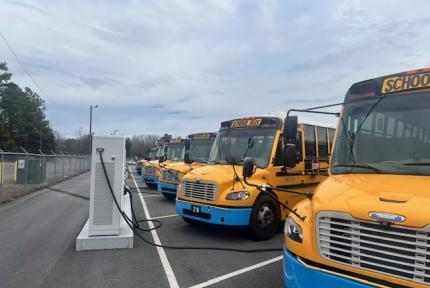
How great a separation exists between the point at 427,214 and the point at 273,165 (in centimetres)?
524

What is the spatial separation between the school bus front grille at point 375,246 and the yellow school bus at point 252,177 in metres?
3.24

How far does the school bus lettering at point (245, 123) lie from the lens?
8.64 metres

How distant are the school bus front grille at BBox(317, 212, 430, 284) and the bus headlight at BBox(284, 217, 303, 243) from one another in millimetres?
276

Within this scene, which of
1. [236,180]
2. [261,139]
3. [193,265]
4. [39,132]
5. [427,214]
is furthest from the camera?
[39,132]

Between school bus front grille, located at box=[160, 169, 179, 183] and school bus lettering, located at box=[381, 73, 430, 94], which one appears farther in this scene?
school bus front grille, located at box=[160, 169, 179, 183]

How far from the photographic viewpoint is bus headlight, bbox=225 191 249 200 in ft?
24.1

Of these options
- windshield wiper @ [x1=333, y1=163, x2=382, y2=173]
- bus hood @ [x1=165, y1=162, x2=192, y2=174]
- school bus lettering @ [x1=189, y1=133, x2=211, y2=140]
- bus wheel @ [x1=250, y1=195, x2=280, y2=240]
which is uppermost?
school bus lettering @ [x1=189, y1=133, x2=211, y2=140]

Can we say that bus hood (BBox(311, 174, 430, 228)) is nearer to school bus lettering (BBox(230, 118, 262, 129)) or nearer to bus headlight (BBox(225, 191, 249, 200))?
bus headlight (BBox(225, 191, 249, 200))

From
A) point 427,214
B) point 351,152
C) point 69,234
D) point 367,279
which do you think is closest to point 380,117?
point 351,152

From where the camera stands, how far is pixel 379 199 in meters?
3.21

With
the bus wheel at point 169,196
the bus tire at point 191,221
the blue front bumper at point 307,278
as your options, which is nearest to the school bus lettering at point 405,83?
the blue front bumper at point 307,278

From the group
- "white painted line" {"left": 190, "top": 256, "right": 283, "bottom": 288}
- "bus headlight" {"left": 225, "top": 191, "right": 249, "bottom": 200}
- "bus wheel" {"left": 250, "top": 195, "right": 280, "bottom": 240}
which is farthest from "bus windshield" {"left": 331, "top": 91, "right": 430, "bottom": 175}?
"bus wheel" {"left": 250, "top": 195, "right": 280, "bottom": 240}

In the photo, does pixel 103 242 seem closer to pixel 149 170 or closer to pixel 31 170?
pixel 149 170

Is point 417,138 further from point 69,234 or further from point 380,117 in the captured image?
point 69,234
